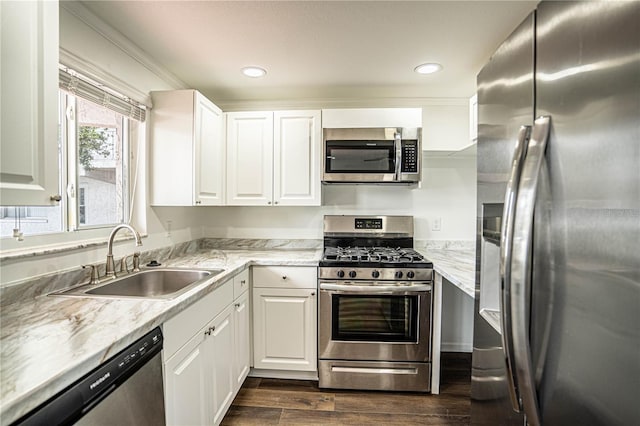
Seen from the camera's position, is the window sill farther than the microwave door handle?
No

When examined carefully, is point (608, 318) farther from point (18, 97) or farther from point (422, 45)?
point (422, 45)

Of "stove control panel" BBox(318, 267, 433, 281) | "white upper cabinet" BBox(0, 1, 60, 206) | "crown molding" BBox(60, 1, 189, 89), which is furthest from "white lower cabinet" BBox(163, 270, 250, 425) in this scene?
"crown molding" BBox(60, 1, 189, 89)

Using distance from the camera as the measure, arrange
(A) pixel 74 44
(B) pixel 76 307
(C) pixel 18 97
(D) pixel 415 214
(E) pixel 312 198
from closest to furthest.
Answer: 1. (C) pixel 18 97
2. (B) pixel 76 307
3. (A) pixel 74 44
4. (E) pixel 312 198
5. (D) pixel 415 214

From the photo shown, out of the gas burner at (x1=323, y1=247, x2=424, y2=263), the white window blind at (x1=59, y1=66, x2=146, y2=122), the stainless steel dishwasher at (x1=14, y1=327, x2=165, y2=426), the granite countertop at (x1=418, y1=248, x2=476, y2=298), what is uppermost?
the white window blind at (x1=59, y1=66, x2=146, y2=122)

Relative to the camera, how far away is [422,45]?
189 cm

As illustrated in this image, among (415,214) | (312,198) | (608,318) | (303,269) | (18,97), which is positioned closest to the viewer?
(608,318)

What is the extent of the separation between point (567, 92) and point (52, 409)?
1.40 meters

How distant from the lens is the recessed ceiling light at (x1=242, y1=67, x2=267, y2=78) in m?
2.24

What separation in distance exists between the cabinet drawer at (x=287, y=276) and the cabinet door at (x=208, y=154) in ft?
2.27

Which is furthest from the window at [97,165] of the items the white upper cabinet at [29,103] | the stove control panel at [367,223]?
the stove control panel at [367,223]

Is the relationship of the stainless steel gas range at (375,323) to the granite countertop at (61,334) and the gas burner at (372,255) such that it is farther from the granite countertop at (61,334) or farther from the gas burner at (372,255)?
the granite countertop at (61,334)

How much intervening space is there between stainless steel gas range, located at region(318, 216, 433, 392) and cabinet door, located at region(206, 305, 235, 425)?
0.66 metres

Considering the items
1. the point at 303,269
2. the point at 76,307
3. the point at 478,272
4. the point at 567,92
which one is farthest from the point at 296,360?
the point at 567,92

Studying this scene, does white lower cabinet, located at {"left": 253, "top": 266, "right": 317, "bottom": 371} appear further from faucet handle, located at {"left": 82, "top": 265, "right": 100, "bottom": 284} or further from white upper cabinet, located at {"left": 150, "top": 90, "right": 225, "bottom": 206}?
faucet handle, located at {"left": 82, "top": 265, "right": 100, "bottom": 284}
